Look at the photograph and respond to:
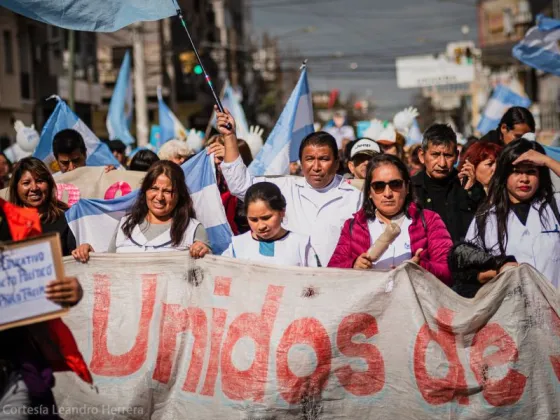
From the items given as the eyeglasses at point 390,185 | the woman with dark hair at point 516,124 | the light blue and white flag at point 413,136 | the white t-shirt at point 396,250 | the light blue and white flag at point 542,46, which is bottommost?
the white t-shirt at point 396,250

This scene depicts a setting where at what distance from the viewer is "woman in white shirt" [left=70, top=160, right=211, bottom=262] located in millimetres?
6258

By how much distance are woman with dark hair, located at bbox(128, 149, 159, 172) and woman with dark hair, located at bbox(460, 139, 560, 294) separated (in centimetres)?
415

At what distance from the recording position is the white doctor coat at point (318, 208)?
6617mm

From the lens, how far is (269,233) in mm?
5953

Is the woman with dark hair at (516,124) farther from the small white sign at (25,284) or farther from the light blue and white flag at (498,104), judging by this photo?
the light blue and white flag at (498,104)

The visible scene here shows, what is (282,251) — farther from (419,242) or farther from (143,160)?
(143,160)

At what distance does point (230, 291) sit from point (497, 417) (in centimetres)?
162

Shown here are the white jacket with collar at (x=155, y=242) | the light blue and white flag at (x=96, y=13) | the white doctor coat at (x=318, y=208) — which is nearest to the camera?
the white jacket with collar at (x=155, y=242)

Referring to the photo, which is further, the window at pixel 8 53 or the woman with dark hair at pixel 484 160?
the window at pixel 8 53

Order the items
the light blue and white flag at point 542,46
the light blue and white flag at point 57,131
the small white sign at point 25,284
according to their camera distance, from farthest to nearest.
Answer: the light blue and white flag at point 542,46
the light blue and white flag at point 57,131
the small white sign at point 25,284

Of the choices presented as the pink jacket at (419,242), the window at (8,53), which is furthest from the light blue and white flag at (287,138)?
the window at (8,53)

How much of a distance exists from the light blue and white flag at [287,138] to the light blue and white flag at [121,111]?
27.1 feet

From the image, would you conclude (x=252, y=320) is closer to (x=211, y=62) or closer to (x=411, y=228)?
Result: (x=411, y=228)

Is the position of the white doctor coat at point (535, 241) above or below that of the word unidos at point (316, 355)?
above
